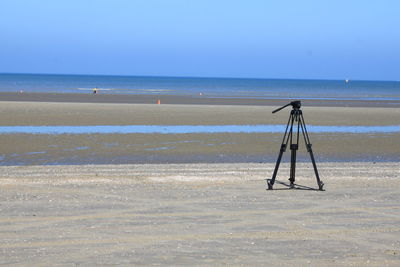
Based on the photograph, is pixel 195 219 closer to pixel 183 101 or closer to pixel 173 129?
pixel 173 129

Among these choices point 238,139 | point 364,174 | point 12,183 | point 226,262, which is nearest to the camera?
point 226,262

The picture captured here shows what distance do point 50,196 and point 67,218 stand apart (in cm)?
188

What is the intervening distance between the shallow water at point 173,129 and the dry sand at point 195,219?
13.7 metres

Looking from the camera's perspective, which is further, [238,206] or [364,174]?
[364,174]

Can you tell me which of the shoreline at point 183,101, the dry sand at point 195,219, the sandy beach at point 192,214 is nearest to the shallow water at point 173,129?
the sandy beach at point 192,214

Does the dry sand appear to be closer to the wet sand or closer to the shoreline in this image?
the wet sand

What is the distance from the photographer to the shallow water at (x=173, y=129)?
2817cm

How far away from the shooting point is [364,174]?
14.7 meters

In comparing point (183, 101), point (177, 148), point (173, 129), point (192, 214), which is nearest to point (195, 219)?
point (192, 214)

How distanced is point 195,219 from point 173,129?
801 inches

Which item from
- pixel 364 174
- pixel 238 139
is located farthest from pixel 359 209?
pixel 238 139

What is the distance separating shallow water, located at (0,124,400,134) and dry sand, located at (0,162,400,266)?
13.7 m

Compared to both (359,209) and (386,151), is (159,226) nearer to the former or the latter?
(359,209)

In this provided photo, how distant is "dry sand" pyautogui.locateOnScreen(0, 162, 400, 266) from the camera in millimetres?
7738
